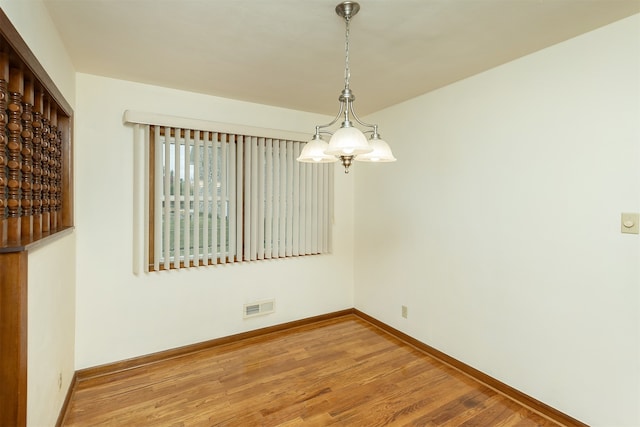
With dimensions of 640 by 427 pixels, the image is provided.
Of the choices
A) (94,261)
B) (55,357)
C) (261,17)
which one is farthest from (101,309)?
(261,17)

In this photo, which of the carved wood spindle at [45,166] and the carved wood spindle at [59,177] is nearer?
the carved wood spindle at [45,166]

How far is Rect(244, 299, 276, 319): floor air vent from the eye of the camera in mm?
3250

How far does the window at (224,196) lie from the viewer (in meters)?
2.74

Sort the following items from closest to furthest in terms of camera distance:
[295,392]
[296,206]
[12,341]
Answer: [12,341] → [295,392] → [296,206]

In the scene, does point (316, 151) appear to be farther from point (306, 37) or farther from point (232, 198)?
point (232, 198)

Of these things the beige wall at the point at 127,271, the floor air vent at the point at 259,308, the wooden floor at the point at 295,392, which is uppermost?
the beige wall at the point at 127,271

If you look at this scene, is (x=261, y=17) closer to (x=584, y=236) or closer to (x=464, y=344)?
(x=584, y=236)

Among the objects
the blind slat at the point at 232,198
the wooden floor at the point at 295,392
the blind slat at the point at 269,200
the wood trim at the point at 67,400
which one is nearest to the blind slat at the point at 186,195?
the blind slat at the point at 232,198

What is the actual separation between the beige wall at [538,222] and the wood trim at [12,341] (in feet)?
9.12

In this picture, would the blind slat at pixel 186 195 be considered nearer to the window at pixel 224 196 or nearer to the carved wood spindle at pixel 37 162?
the window at pixel 224 196

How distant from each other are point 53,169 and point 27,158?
54cm

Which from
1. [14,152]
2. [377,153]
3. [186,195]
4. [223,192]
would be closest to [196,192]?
[186,195]

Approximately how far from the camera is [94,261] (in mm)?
2562

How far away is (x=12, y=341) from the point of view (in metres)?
1.24
